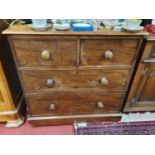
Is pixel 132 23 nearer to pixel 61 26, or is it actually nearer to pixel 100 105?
pixel 61 26

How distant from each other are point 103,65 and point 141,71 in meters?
0.33

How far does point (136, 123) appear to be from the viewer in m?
1.35

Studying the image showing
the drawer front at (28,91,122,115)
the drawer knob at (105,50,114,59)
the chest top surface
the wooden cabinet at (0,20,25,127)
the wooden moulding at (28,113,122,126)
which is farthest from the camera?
the wooden moulding at (28,113,122,126)

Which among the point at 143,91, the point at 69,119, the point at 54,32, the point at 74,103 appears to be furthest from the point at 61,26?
the point at 143,91

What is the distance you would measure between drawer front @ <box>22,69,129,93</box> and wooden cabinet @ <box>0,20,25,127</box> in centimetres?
16

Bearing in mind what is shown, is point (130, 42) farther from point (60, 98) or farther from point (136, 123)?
point (136, 123)

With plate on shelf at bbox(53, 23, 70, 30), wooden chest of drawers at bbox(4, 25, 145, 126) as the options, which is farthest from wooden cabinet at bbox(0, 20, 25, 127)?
plate on shelf at bbox(53, 23, 70, 30)

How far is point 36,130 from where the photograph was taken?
1271mm

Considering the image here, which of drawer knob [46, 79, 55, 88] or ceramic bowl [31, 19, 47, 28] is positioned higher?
ceramic bowl [31, 19, 47, 28]

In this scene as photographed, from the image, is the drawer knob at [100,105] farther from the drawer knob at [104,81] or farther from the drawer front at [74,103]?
the drawer knob at [104,81]

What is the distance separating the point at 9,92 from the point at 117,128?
0.96 m

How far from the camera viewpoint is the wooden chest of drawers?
892 millimetres

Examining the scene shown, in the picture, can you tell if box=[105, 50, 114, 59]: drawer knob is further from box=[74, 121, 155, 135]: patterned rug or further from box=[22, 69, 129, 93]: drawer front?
box=[74, 121, 155, 135]: patterned rug
